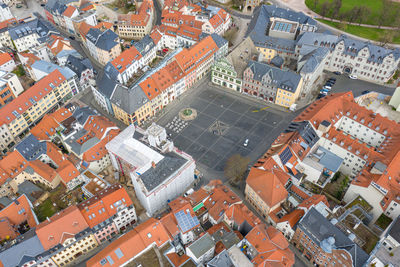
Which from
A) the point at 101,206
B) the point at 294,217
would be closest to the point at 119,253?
the point at 101,206

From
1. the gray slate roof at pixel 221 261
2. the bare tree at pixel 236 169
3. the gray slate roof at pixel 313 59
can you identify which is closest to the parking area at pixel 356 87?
the gray slate roof at pixel 313 59

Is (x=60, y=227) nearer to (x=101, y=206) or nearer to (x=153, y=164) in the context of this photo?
(x=101, y=206)

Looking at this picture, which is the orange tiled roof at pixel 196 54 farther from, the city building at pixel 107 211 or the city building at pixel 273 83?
the city building at pixel 107 211

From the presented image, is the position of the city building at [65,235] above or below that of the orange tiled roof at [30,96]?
below

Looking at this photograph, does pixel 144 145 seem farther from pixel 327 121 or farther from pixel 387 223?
pixel 387 223

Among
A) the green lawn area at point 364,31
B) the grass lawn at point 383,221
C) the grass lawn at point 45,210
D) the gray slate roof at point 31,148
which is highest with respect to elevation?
the green lawn area at point 364,31

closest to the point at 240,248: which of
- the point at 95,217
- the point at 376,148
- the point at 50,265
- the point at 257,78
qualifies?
the point at 95,217
